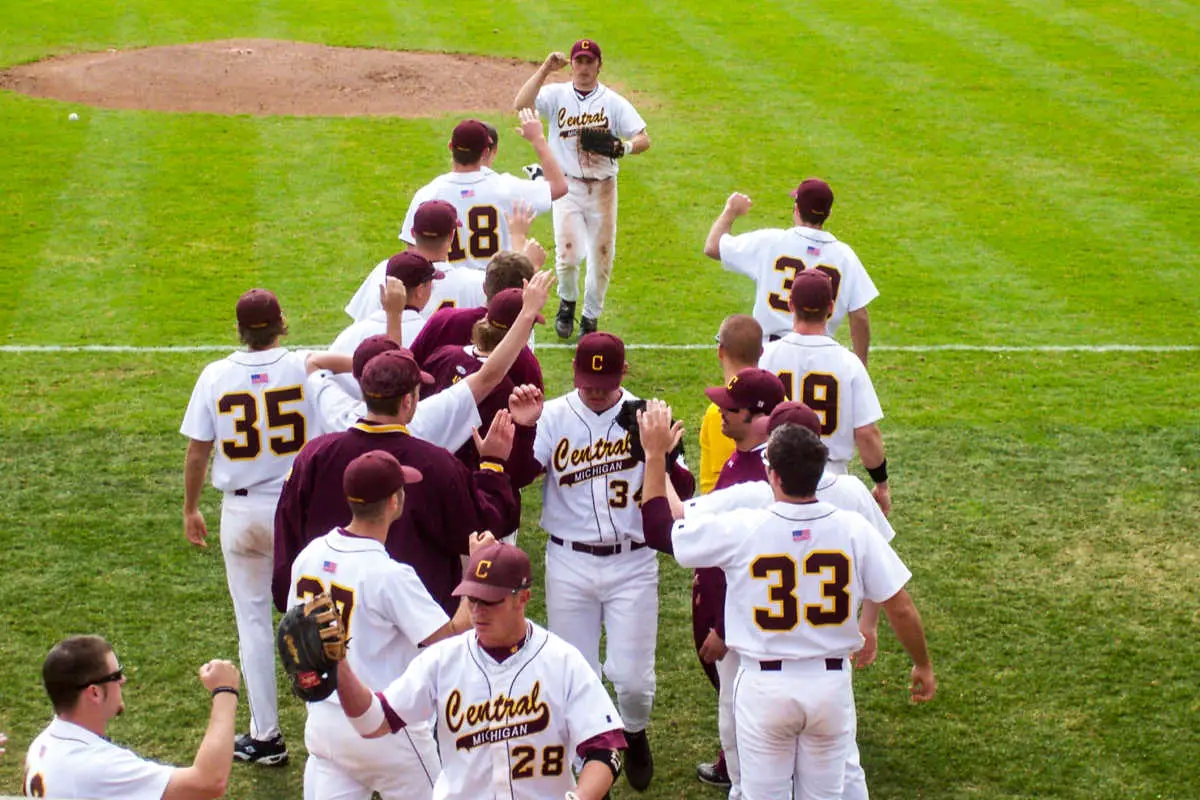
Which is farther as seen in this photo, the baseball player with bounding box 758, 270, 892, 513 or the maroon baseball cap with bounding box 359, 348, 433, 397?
the baseball player with bounding box 758, 270, 892, 513

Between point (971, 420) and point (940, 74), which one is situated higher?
point (940, 74)

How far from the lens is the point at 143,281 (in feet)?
38.4

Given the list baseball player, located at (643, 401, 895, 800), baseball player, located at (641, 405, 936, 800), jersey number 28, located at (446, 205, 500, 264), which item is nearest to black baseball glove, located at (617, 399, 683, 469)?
baseball player, located at (643, 401, 895, 800)

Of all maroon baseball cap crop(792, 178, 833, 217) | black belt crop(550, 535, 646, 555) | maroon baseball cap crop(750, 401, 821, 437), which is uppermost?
maroon baseball cap crop(792, 178, 833, 217)

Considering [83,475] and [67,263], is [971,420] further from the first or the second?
[67,263]

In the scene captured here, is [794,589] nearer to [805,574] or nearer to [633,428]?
[805,574]

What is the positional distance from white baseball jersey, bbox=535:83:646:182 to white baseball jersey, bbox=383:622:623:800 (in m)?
6.82

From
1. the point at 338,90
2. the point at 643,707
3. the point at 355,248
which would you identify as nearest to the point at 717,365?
the point at 355,248

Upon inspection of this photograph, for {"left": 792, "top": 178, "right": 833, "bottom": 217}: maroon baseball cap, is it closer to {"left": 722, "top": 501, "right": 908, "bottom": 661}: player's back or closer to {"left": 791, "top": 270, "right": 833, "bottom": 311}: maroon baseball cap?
{"left": 791, "top": 270, "right": 833, "bottom": 311}: maroon baseball cap

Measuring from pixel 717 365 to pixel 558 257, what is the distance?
153cm

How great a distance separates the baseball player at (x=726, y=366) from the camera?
242 inches

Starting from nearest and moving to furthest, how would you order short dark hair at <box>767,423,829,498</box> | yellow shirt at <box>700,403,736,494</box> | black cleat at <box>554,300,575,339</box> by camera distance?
short dark hair at <box>767,423,829,498</box> < yellow shirt at <box>700,403,736,494</box> < black cleat at <box>554,300,575,339</box>

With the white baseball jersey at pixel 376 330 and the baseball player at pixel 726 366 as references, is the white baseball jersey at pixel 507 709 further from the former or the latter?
the white baseball jersey at pixel 376 330

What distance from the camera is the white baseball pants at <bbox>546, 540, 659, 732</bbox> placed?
19.6ft
